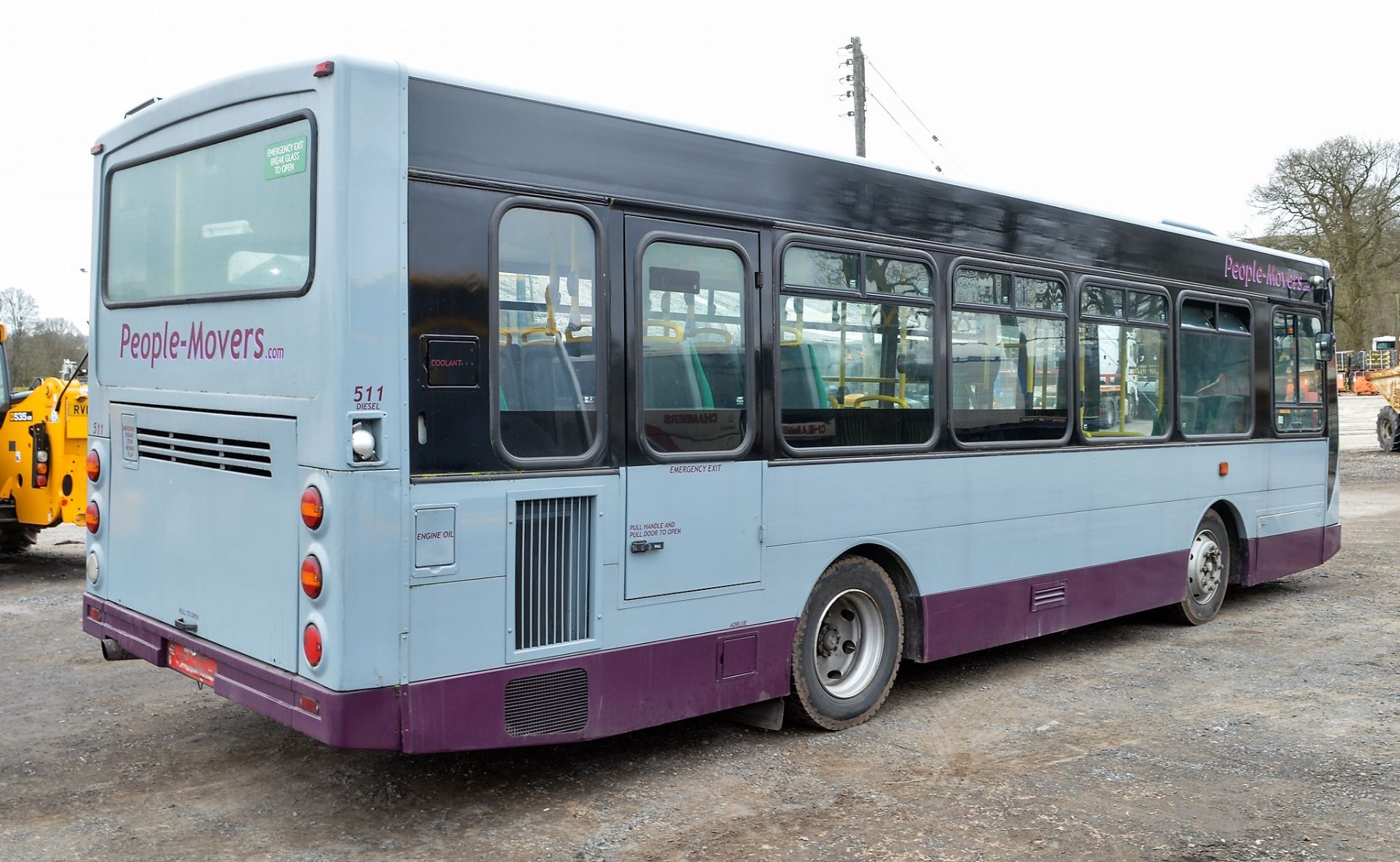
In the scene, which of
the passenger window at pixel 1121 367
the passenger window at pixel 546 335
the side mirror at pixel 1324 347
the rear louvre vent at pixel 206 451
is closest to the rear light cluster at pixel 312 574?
the rear louvre vent at pixel 206 451

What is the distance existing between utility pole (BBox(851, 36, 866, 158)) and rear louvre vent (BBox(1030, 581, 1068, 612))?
18.5 meters

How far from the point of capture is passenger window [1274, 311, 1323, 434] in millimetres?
10086

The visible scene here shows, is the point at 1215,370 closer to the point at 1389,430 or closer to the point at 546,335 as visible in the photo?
the point at 546,335

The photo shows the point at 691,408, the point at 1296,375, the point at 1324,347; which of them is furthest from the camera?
the point at 1324,347

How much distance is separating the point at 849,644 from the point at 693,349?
6.55ft

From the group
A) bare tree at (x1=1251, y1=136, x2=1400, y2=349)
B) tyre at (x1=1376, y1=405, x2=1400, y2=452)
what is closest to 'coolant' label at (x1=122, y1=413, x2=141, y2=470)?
tyre at (x1=1376, y1=405, x2=1400, y2=452)

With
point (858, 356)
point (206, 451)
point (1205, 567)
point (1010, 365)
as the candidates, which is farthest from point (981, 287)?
point (206, 451)

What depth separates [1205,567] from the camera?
9336 mm

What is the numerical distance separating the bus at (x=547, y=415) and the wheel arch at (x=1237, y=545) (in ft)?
8.26

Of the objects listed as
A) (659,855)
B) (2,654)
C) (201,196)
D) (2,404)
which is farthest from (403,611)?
(2,404)

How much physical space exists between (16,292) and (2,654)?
46.3 m

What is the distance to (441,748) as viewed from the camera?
15.2ft

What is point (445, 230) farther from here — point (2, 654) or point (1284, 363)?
point (1284, 363)

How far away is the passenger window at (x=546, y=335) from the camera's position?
482 centimetres
